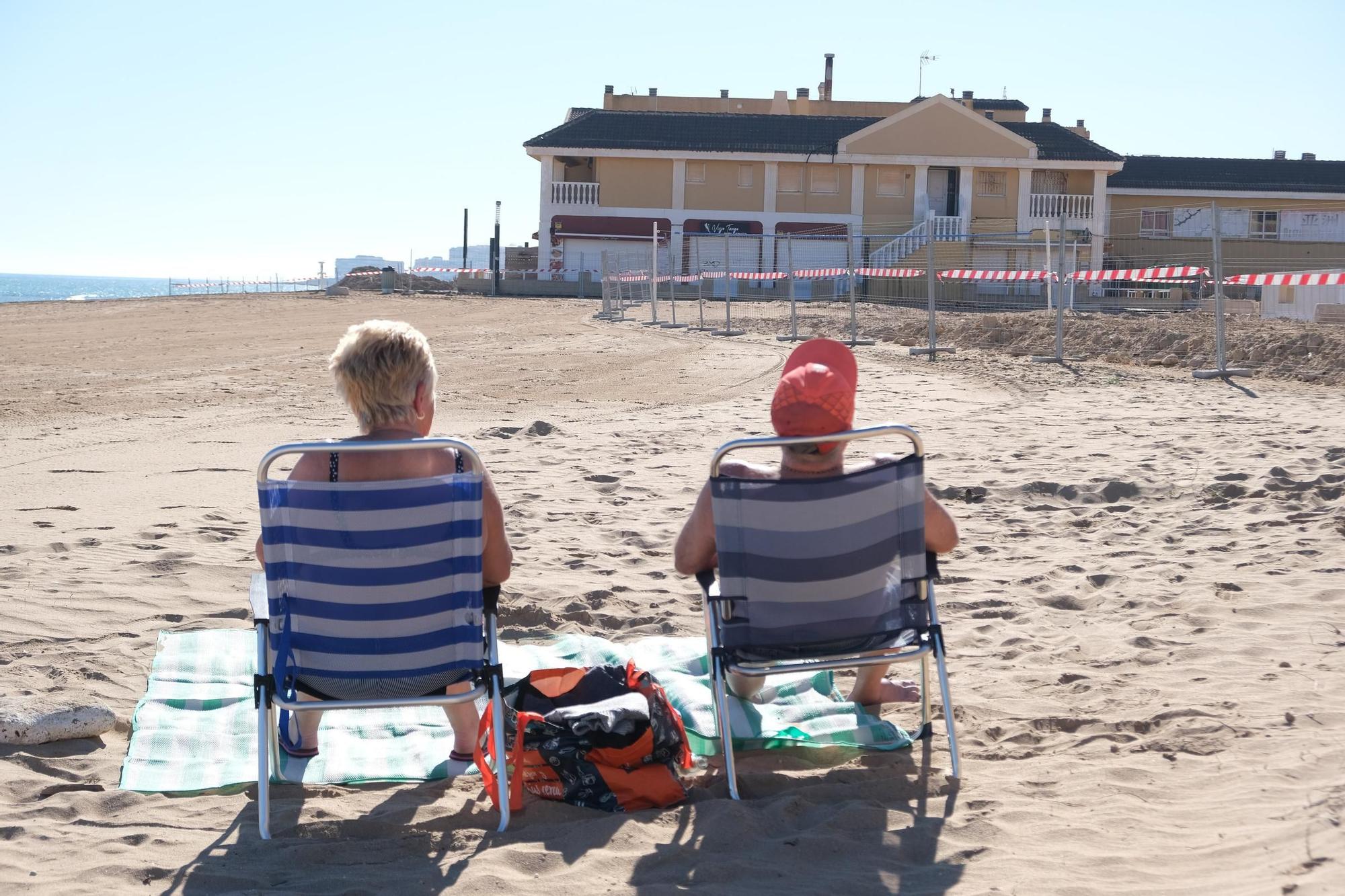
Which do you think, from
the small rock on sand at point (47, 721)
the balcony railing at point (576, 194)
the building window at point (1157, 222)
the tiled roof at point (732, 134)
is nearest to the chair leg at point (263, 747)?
the small rock on sand at point (47, 721)

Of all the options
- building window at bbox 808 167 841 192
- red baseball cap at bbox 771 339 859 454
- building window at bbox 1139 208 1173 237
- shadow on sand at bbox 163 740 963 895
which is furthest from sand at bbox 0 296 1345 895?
building window at bbox 1139 208 1173 237

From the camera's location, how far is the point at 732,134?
44125mm

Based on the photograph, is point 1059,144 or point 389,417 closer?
point 389,417

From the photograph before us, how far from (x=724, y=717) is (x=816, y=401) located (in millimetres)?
931

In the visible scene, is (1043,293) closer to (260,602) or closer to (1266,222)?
(1266,222)

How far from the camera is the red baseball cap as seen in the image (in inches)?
137

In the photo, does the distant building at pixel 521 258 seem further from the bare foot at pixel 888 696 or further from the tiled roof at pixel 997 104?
the bare foot at pixel 888 696

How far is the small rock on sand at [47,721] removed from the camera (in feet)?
12.2

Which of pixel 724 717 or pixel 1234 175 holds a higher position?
pixel 1234 175

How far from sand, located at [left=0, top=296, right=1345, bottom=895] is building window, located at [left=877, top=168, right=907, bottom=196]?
34.1 m

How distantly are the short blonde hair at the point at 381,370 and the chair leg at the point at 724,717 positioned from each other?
45.0 inches

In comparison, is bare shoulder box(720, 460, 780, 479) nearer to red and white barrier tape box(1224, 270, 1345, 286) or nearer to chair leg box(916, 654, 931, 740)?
chair leg box(916, 654, 931, 740)

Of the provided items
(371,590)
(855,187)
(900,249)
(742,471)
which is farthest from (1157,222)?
(371,590)

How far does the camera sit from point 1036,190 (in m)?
44.2
